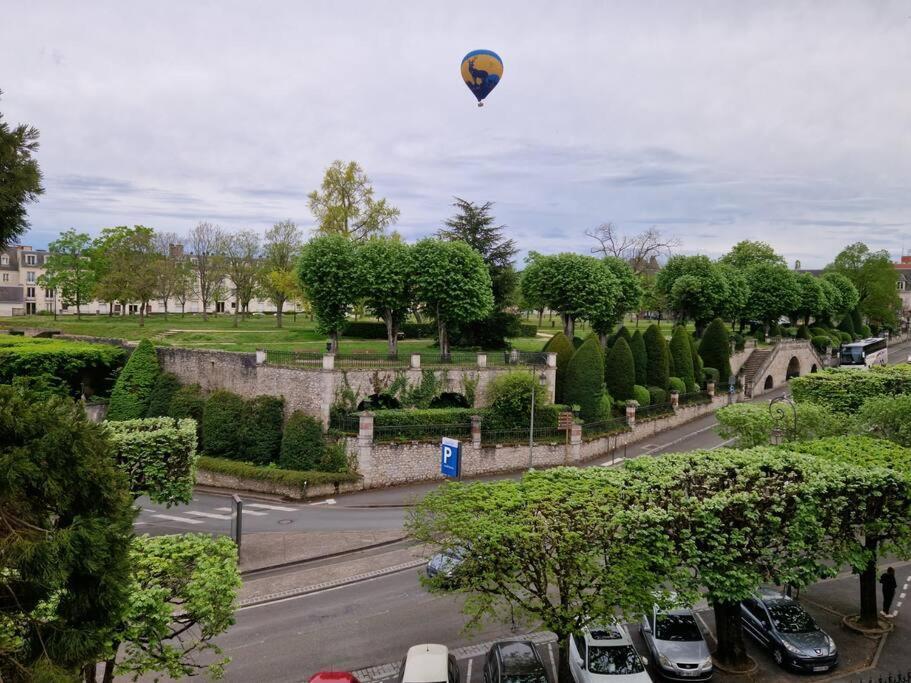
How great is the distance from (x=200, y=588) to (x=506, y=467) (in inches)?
1074

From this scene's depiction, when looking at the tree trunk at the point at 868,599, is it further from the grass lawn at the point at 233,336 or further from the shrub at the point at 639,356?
the grass lawn at the point at 233,336

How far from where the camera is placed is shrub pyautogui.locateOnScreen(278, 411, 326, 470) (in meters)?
38.3

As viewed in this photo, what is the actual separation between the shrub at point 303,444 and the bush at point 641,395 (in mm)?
22684

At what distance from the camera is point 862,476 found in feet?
57.9

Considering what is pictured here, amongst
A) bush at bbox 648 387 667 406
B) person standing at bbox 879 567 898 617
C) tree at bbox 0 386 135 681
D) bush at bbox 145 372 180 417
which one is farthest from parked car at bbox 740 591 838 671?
bush at bbox 145 372 180 417

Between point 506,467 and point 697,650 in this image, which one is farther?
point 506,467

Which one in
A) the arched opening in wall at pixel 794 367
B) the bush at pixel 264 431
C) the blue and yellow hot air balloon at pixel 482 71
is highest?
the blue and yellow hot air balloon at pixel 482 71

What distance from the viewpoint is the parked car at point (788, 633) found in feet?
59.4

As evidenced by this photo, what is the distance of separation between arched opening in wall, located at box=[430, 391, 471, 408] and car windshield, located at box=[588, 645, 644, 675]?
25438 millimetres

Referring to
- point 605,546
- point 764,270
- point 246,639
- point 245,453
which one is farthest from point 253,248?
point 605,546

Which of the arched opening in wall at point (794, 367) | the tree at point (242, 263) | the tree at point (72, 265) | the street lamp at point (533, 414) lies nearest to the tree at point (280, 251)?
the tree at point (242, 263)

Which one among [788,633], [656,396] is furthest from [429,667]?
[656,396]

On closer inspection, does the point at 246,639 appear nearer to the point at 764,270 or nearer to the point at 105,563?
the point at 105,563

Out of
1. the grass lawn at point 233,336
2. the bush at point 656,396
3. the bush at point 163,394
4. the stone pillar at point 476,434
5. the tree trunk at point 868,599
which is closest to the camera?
the tree trunk at point 868,599
